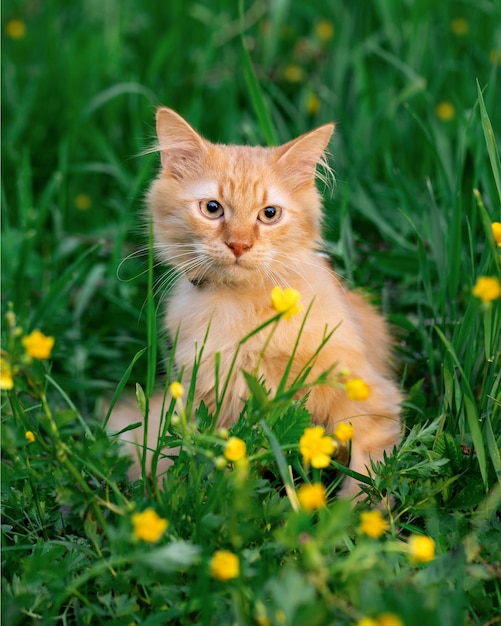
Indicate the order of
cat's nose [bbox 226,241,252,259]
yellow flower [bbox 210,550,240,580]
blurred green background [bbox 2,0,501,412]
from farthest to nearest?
blurred green background [bbox 2,0,501,412] < cat's nose [bbox 226,241,252,259] < yellow flower [bbox 210,550,240,580]

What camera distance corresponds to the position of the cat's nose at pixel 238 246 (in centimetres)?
201

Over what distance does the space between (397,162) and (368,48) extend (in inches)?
27.9

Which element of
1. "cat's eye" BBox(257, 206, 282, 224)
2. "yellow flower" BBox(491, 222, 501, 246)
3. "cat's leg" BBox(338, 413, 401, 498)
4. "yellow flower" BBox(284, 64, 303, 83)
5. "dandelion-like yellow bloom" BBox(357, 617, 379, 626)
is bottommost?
"cat's leg" BBox(338, 413, 401, 498)

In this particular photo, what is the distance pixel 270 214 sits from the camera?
2.15m

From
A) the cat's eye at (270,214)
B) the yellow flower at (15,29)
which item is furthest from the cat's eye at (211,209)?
the yellow flower at (15,29)

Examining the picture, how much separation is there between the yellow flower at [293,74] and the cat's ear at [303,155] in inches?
75.0

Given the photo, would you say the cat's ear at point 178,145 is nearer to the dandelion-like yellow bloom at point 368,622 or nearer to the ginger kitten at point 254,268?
the ginger kitten at point 254,268

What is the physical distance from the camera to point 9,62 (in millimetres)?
4016

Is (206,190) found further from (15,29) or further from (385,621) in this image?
(15,29)

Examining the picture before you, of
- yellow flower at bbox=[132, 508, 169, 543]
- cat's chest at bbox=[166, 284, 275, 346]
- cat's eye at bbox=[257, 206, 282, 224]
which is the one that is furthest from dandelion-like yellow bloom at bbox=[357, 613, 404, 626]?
cat's eye at bbox=[257, 206, 282, 224]

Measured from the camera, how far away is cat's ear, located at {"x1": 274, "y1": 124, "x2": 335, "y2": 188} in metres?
2.22

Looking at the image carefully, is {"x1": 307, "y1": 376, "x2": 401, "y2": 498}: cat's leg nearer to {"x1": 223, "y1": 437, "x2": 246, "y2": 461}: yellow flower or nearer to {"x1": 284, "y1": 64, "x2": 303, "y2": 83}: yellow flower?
{"x1": 223, "y1": 437, "x2": 246, "y2": 461}: yellow flower

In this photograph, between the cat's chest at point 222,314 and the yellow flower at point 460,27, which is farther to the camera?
the yellow flower at point 460,27

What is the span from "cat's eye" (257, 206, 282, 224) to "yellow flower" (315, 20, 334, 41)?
238 cm
